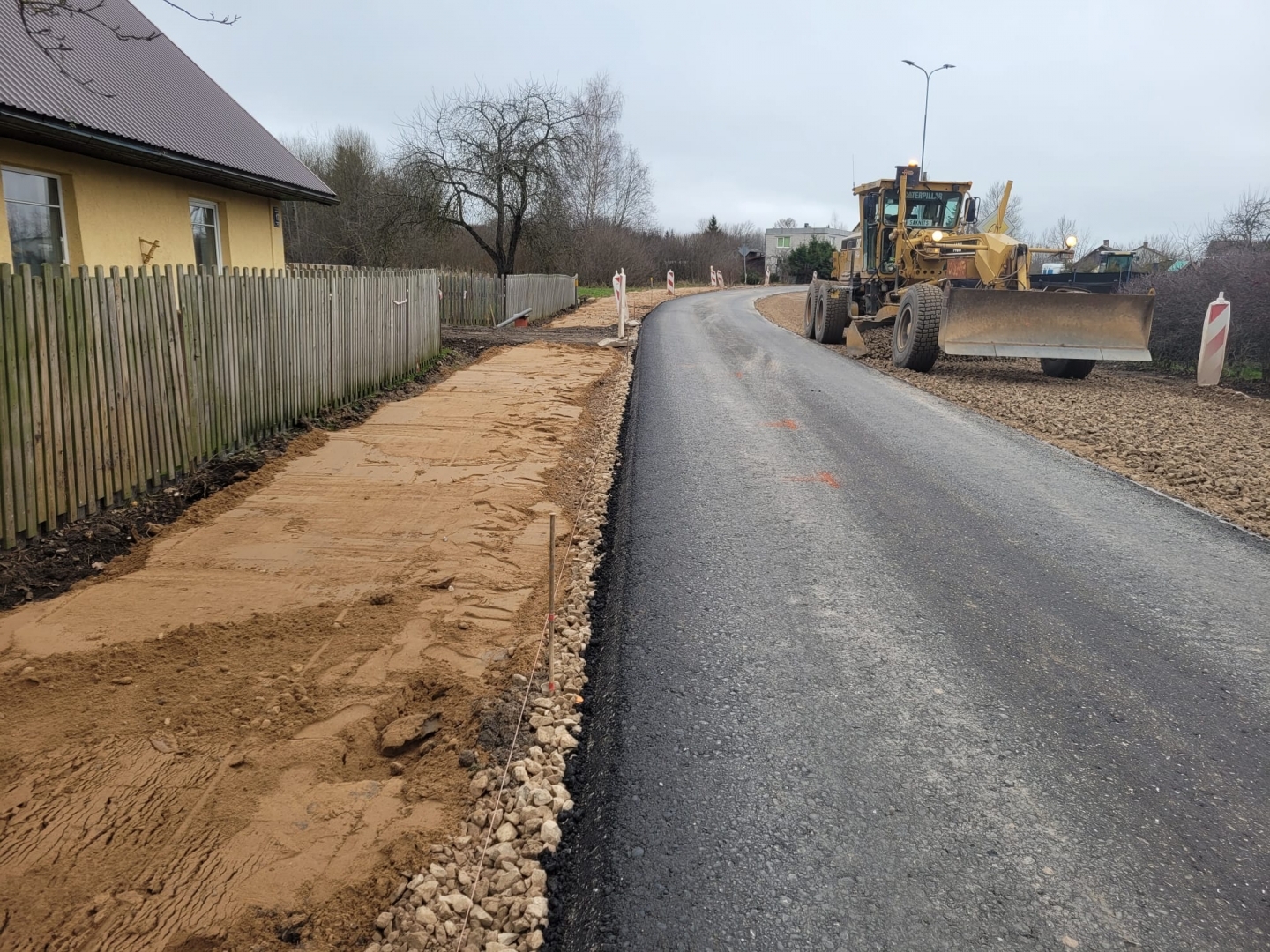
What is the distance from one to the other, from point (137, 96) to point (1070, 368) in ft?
46.9

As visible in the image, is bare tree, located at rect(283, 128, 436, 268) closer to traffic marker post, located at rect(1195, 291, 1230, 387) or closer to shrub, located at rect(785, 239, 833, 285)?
traffic marker post, located at rect(1195, 291, 1230, 387)

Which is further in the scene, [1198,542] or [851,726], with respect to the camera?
[1198,542]

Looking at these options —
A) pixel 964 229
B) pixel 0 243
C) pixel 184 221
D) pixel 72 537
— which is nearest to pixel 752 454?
pixel 72 537

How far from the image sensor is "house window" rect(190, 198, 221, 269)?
38.6 feet

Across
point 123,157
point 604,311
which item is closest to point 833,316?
point 604,311

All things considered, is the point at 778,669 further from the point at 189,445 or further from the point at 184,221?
the point at 184,221

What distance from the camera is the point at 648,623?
4.47m

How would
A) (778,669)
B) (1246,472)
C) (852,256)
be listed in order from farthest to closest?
(852,256), (1246,472), (778,669)

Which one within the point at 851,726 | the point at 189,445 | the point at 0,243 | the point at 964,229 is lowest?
the point at 851,726

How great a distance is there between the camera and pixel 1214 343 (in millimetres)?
13812

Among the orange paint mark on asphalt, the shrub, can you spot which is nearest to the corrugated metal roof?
the orange paint mark on asphalt

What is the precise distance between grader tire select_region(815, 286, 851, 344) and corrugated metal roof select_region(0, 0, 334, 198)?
11015mm

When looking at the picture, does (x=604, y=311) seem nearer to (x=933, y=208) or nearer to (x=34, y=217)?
(x=933, y=208)

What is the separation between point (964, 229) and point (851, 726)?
17311 millimetres
